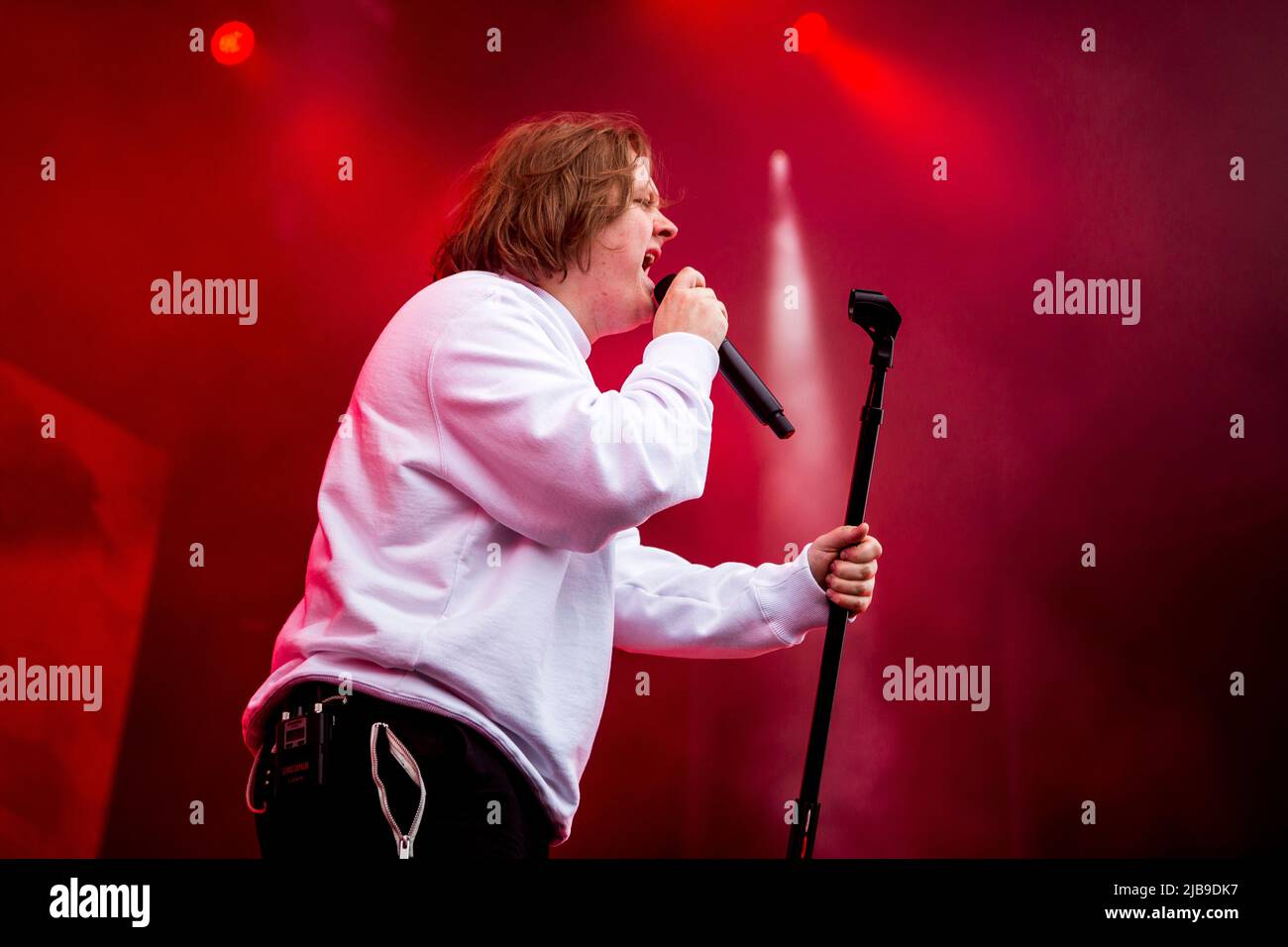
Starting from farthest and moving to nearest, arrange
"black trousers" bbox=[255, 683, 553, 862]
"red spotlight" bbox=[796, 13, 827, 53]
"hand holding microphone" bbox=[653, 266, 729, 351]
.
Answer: "red spotlight" bbox=[796, 13, 827, 53] < "hand holding microphone" bbox=[653, 266, 729, 351] < "black trousers" bbox=[255, 683, 553, 862]

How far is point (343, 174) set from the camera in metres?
2.76

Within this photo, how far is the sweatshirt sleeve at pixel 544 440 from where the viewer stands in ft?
4.10

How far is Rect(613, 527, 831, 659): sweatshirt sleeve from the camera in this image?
1.62 m

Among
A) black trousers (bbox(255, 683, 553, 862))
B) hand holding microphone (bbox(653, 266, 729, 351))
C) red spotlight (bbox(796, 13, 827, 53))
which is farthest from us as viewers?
red spotlight (bbox(796, 13, 827, 53))

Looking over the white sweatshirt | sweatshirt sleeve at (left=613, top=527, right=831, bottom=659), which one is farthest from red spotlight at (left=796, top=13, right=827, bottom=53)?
the white sweatshirt

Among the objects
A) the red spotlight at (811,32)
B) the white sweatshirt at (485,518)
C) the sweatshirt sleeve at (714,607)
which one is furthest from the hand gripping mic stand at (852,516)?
the red spotlight at (811,32)

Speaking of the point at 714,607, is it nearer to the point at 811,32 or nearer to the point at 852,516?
the point at 852,516

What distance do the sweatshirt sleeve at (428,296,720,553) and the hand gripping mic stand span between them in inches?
12.9

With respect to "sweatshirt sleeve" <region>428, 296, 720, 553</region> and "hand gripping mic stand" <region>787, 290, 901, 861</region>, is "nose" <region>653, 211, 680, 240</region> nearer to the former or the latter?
"hand gripping mic stand" <region>787, 290, 901, 861</region>

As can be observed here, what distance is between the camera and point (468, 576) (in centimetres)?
128

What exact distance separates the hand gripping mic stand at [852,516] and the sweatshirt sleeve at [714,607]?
0.18 ft

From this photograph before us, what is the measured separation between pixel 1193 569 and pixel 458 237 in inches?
77.2

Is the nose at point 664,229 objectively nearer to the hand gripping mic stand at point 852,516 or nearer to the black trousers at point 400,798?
the hand gripping mic stand at point 852,516
